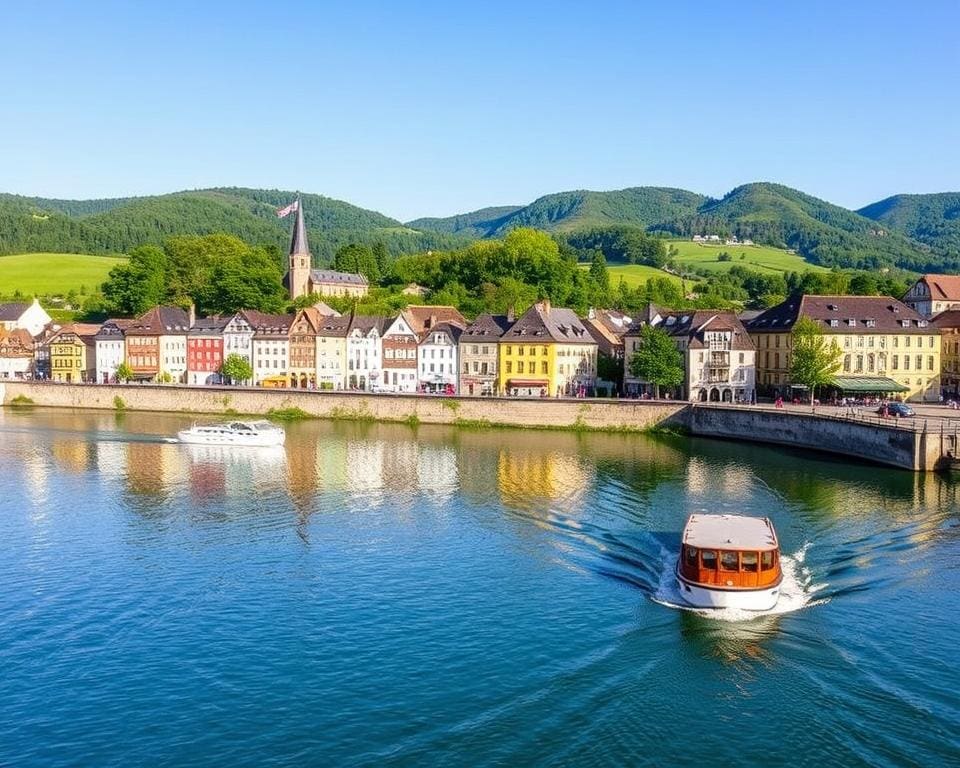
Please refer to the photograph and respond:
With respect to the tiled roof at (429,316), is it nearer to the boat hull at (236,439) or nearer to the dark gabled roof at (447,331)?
the dark gabled roof at (447,331)

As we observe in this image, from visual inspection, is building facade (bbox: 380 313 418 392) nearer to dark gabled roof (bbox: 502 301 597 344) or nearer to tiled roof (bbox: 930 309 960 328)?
dark gabled roof (bbox: 502 301 597 344)

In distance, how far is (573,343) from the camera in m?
93.8

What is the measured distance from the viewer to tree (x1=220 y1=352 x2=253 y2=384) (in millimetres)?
105000

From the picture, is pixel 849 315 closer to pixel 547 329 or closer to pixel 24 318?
pixel 547 329

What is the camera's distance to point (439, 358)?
99.5 m

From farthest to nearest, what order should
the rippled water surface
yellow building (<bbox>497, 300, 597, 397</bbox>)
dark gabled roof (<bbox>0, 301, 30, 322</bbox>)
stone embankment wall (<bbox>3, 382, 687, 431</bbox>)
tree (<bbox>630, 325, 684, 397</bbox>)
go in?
dark gabled roof (<bbox>0, 301, 30, 322</bbox>)
yellow building (<bbox>497, 300, 597, 397</bbox>)
tree (<bbox>630, 325, 684, 397</bbox>)
stone embankment wall (<bbox>3, 382, 687, 431</bbox>)
the rippled water surface

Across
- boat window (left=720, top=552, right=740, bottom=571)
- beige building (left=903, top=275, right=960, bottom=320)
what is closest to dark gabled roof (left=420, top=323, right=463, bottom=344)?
beige building (left=903, top=275, right=960, bottom=320)

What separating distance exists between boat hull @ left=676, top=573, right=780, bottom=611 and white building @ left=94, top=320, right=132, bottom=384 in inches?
3769

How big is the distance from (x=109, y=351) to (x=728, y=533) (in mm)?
96314

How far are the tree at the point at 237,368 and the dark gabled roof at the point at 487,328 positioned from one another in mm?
24306

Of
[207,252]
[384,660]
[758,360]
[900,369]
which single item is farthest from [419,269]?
[384,660]

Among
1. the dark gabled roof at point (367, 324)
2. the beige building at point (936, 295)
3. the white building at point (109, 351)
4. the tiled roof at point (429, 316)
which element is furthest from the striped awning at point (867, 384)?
the white building at point (109, 351)

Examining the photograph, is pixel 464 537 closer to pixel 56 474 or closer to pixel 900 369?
pixel 56 474

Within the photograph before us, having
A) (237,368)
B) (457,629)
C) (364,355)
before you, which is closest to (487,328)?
(364,355)
